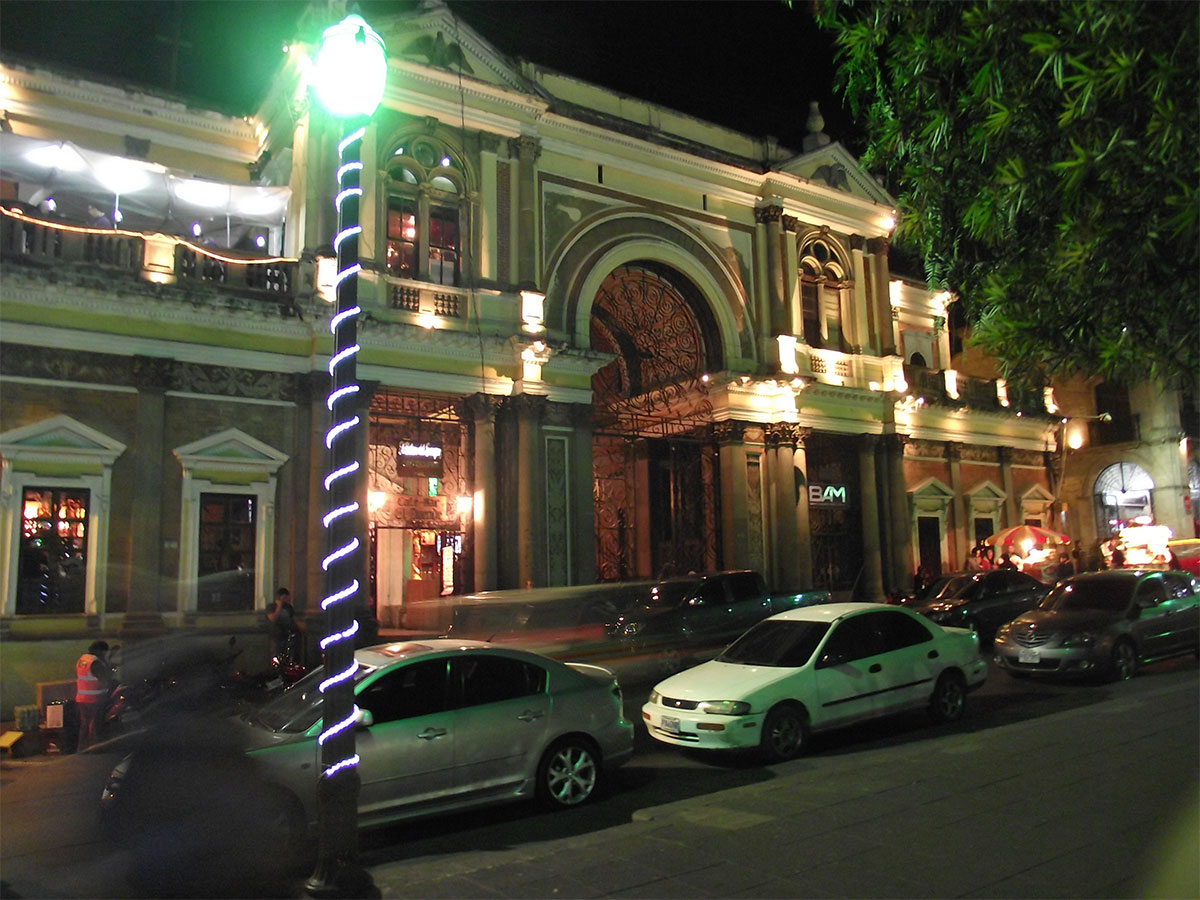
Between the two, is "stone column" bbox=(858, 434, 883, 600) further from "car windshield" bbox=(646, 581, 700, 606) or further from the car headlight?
the car headlight

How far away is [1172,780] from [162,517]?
15245 mm

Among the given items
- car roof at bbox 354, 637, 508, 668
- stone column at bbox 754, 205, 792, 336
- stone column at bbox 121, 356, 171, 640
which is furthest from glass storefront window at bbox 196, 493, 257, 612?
stone column at bbox 754, 205, 792, 336

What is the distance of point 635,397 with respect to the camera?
23469mm

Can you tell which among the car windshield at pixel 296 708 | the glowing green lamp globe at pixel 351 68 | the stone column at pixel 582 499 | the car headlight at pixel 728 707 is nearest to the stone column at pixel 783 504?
the stone column at pixel 582 499

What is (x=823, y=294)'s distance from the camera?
85.5 feet

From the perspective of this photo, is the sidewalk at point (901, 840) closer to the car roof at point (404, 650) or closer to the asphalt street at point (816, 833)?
the asphalt street at point (816, 833)

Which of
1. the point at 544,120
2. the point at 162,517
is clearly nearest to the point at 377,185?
the point at 544,120

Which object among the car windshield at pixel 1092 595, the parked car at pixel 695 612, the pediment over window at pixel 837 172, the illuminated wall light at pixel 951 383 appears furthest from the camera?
the illuminated wall light at pixel 951 383

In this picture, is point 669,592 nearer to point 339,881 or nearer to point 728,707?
point 728,707

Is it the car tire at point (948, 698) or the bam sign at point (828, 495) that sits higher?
the bam sign at point (828, 495)

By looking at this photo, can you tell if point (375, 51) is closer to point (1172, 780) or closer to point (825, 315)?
point (1172, 780)

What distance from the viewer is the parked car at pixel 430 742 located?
656cm

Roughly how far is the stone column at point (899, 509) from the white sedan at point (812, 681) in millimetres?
14942

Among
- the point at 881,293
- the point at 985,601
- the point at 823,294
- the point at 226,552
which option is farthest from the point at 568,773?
the point at 881,293
